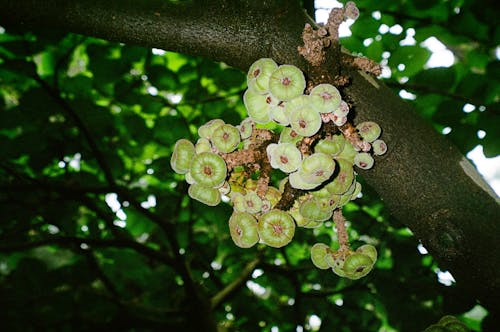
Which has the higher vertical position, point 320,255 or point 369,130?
point 369,130

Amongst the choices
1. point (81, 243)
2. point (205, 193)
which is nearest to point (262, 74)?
point (205, 193)

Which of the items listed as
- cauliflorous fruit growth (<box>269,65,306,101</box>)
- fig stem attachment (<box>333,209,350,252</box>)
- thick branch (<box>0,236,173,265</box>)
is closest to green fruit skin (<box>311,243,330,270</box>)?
fig stem attachment (<box>333,209,350,252</box>)

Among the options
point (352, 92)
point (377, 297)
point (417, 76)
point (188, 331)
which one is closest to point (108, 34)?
point (352, 92)

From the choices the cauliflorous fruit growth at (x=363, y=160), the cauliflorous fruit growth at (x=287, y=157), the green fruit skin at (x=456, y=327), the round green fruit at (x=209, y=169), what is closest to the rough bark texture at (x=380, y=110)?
the cauliflorous fruit growth at (x=363, y=160)

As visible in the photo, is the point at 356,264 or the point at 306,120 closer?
the point at 306,120

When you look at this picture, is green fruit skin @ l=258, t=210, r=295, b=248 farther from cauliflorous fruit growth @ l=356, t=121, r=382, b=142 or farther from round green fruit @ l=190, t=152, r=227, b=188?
cauliflorous fruit growth @ l=356, t=121, r=382, b=142

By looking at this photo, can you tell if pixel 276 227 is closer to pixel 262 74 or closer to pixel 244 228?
pixel 244 228
